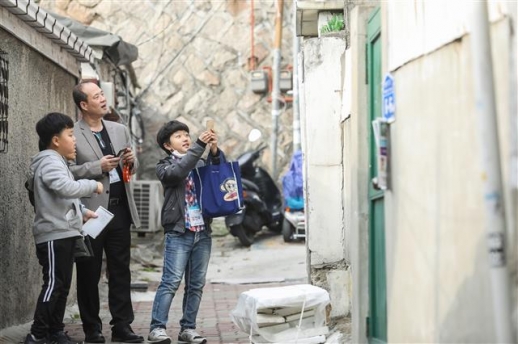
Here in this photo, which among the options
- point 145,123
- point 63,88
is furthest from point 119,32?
point 63,88

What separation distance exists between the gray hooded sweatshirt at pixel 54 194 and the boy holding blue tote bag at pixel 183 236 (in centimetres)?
84

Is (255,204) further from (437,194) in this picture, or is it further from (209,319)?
(437,194)

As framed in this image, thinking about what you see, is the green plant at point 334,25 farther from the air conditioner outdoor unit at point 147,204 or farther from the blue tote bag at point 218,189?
the air conditioner outdoor unit at point 147,204

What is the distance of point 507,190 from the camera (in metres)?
3.42

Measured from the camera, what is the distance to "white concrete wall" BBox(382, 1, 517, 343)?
3.68 m

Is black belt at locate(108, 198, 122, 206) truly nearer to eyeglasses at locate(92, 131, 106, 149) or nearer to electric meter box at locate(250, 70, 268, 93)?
eyeglasses at locate(92, 131, 106, 149)

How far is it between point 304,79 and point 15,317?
10.5 ft

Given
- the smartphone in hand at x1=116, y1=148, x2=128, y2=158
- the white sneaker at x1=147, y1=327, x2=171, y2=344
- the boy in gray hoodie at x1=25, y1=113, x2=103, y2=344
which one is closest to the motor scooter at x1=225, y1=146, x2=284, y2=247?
the smartphone in hand at x1=116, y1=148, x2=128, y2=158

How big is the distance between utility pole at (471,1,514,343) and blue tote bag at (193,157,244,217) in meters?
4.13

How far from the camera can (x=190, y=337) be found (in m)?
7.28

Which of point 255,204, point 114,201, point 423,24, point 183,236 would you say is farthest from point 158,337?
point 255,204

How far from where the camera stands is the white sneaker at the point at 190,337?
23.8 ft

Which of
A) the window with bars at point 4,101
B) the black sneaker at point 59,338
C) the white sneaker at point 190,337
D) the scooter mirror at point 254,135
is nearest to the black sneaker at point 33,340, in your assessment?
the black sneaker at point 59,338

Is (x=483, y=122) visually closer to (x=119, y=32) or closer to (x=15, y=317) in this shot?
(x=15, y=317)
